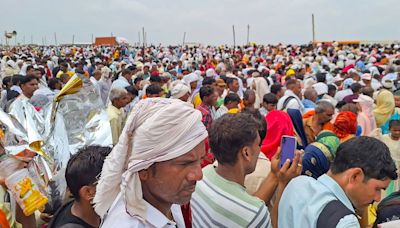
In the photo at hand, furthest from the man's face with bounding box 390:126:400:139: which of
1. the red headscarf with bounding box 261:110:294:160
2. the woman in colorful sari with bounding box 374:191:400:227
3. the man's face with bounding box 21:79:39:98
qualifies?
the man's face with bounding box 21:79:39:98

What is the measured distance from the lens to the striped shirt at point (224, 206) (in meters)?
2.18

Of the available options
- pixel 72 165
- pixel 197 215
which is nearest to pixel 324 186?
pixel 197 215

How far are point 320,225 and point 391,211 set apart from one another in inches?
25.7

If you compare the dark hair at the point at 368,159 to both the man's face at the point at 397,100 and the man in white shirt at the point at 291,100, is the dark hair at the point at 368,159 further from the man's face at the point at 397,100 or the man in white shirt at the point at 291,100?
the man's face at the point at 397,100

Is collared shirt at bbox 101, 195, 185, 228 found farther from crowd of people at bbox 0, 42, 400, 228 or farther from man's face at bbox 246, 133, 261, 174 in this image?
man's face at bbox 246, 133, 261, 174

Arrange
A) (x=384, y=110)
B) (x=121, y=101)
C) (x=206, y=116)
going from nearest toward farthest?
1. (x=206, y=116)
2. (x=121, y=101)
3. (x=384, y=110)

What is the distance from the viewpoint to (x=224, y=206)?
7.32ft

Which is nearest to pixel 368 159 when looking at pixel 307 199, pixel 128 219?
pixel 307 199

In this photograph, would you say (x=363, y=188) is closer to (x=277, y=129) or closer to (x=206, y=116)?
(x=277, y=129)

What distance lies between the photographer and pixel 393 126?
4805 millimetres

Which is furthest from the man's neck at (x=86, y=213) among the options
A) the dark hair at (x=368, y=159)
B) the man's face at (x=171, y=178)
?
the dark hair at (x=368, y=159)

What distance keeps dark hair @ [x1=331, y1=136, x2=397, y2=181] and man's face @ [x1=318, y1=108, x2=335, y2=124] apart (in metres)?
2.66

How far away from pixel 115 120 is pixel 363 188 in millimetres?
3936

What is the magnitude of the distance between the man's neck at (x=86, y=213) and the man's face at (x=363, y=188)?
1314 millimetres
